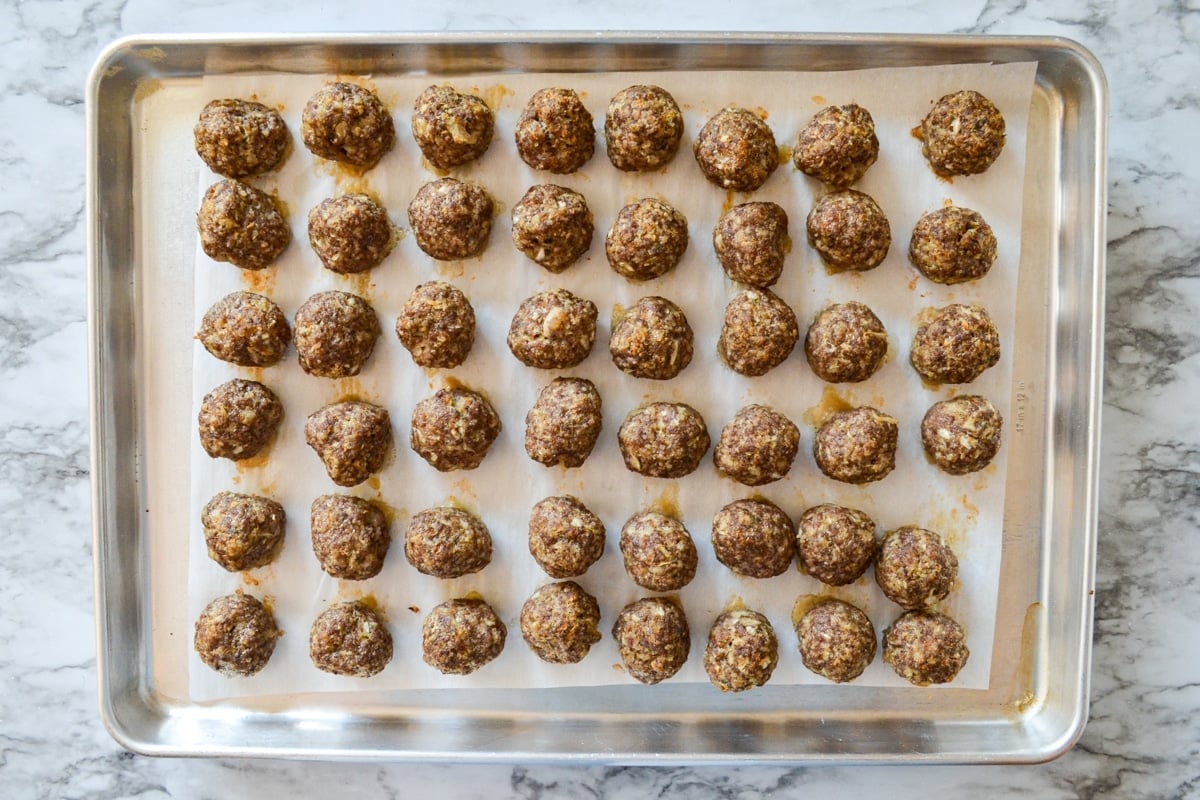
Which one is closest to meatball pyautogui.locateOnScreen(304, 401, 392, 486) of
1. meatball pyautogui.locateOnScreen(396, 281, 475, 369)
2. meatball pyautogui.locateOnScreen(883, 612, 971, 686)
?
meatball pyautogui.locateOnScreen(396, 281, 475, 369)

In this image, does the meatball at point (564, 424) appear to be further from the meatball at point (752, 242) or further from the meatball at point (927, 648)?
the meatball at point (927, 648)

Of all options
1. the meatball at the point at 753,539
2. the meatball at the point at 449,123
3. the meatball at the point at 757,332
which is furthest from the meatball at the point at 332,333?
the meatball at the point at 753,539

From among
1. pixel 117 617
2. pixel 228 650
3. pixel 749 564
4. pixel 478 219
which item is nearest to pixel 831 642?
pixel 749 564

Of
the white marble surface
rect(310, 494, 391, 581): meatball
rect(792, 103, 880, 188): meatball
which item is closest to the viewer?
rect(792, 103, 880, 188): meatball

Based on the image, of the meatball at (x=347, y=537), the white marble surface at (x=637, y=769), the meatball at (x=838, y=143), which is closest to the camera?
the meatball at (x=838, y=143)

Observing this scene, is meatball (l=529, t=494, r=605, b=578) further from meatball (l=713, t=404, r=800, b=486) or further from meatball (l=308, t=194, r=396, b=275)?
meatball (l=308, t=194, r=396, b=275)
